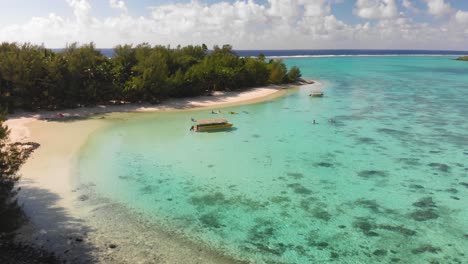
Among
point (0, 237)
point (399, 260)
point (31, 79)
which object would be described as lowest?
point (399, 260)

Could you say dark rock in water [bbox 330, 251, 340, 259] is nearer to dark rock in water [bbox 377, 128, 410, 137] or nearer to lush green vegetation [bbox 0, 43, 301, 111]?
dark rock in water [bbox 377, 128, 410, 137]

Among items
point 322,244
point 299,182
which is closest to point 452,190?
point 299,182

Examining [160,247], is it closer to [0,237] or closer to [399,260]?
[0,237]

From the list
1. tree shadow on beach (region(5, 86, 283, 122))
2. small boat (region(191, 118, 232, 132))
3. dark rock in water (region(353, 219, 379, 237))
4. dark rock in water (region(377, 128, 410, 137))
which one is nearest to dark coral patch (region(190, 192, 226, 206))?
dark rock in water (region(353, 219, 379, 237))

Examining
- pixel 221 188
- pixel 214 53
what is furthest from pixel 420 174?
pixel 214 53

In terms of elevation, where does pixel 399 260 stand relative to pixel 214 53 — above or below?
below

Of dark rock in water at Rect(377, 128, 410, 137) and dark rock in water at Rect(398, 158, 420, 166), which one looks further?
dark rock in water at Rect(377, 128, 410, 137)
